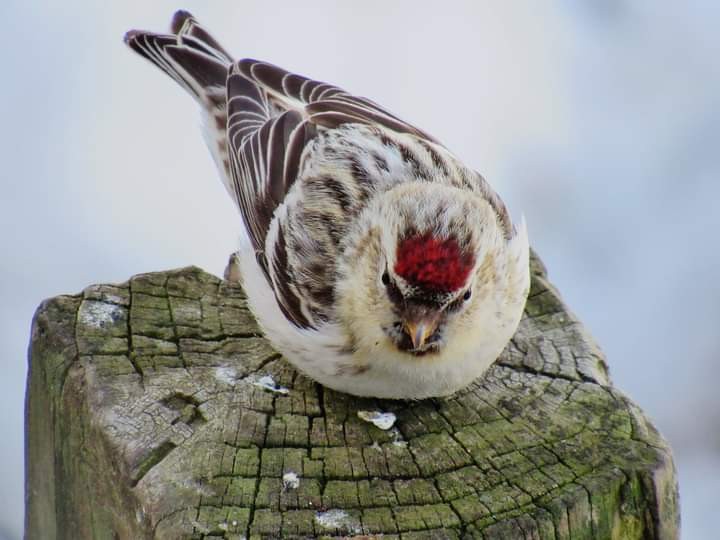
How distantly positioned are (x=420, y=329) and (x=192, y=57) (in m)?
2.12

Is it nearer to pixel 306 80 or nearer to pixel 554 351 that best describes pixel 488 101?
pixel 306 80

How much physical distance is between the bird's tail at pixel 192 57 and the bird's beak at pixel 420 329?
1.93m

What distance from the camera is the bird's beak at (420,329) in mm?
3426

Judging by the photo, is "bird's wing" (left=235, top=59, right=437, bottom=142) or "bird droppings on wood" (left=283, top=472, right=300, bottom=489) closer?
"bird droppings on wood" (left=283, top=472, right=300, bottom=489)

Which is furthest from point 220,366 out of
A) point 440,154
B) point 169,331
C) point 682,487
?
point 682,487

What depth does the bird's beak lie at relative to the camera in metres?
3.43

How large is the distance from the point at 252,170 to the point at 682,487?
8.74 ft

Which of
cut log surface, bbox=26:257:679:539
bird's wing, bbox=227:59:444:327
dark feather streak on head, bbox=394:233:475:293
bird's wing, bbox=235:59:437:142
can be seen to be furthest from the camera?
bird's wing, bbox=235:59:437:142

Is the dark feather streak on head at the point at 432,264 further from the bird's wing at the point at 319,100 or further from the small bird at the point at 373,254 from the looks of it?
the bird's wing at the point at 319,100

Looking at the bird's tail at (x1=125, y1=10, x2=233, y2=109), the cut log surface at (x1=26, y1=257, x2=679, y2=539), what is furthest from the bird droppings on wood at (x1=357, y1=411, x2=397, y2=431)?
the bird's tail at (x1=125, y1=10, x2=233, y2=109)

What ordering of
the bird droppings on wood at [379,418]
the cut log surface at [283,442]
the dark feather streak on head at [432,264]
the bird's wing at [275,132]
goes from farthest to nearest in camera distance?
the bird's wing at [275,132] < the bird droppings on wood at [379,418] < the dark feather streak on head at [432,264] < the cut log surface at [283,442]

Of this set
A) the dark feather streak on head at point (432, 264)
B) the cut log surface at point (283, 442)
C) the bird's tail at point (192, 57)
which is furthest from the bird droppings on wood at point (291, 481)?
the bird's tail at point (192, 57)

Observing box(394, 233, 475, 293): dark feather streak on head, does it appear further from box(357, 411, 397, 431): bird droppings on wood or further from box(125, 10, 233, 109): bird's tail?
box(125, 10, 233, 109): bird's tail

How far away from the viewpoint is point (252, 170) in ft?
14.3
